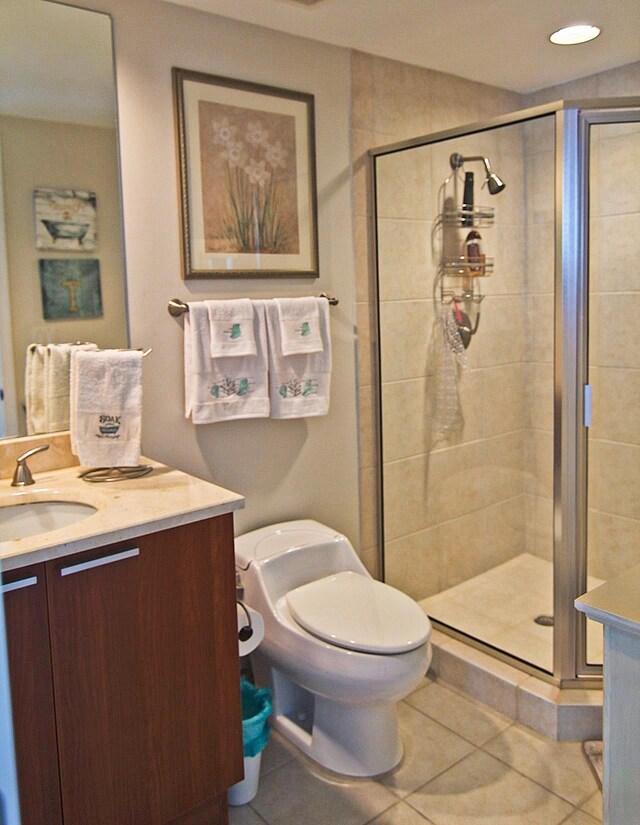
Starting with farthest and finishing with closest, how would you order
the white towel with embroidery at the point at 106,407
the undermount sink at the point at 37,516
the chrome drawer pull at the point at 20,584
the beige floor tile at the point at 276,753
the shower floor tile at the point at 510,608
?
the shower floor tile at the point at 510,608 → the beige floor tile at the point at 276,753 → the white towel with embroidery at the point at 106,407 → the undermount sink at the point at 37,516 → the chrome drawer pull at the point at 20,584

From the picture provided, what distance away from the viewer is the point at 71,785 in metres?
1.63

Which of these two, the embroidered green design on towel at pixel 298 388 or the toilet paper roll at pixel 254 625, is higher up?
the embroidered green design on towel at pixel 298 388

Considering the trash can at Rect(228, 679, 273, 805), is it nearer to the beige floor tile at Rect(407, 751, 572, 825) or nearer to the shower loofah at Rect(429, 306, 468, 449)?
the beige floor tile at Rect(407, 751, 572, 825)

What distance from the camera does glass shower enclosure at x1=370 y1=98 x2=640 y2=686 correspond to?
227 centimetres

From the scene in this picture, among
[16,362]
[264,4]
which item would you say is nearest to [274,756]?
[16,362]

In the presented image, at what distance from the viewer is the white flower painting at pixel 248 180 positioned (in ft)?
7.50

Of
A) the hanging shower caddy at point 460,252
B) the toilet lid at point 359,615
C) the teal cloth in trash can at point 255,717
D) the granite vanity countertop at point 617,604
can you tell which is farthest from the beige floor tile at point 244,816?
the hanging shower caddy at point 460,252

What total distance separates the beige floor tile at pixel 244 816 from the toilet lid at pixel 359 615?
51 centimetres

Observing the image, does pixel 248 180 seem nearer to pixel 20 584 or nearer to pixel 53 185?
pixel 53 185

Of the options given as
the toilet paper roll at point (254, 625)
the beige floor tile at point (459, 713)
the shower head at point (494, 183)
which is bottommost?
the beige floor tile at point (459, 713)

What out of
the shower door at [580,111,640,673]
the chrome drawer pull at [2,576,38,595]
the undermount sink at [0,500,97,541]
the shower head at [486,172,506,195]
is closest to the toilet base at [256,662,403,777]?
the shower door at [580,111,640,673]

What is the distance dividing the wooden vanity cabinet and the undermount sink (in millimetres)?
291

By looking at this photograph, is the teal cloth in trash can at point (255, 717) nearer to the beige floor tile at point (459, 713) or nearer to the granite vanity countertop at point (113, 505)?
the beige floor tile at point (459, 713)

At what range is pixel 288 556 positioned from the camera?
233cm
